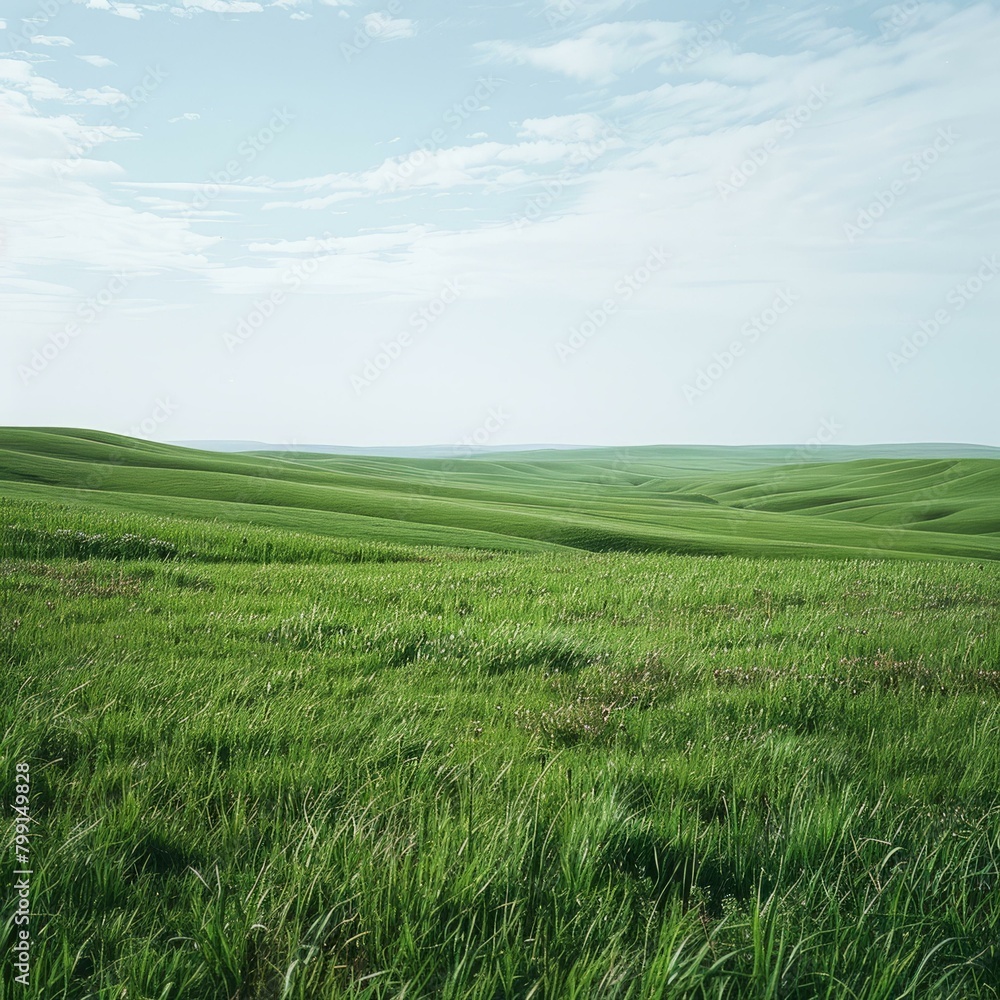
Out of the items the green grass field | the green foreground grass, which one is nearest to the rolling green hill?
the green grass field

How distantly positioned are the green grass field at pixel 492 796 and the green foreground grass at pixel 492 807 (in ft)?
0.07

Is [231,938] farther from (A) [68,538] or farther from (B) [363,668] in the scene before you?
(A) [68,538]

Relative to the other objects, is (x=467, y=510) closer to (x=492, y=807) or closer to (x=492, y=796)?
(x=492, y=796)

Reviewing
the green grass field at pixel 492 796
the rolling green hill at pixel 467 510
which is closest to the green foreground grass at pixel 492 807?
the green grass field at pixel 492 796

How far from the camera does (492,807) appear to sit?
3725 millimetres

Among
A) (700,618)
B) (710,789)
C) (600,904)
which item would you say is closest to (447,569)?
(700,618)

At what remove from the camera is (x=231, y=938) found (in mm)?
2582

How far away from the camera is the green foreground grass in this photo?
8.29ft

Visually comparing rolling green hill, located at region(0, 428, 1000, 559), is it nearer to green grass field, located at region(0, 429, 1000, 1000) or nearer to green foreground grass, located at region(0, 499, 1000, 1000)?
green grass field, located at region(0, 429, 1000, 1000)

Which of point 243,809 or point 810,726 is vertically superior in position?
point 243,809

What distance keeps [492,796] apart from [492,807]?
12 cm

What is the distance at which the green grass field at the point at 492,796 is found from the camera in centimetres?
254

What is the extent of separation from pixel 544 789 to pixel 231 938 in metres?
1.91

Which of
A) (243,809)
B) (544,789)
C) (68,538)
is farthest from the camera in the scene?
(68,538)
